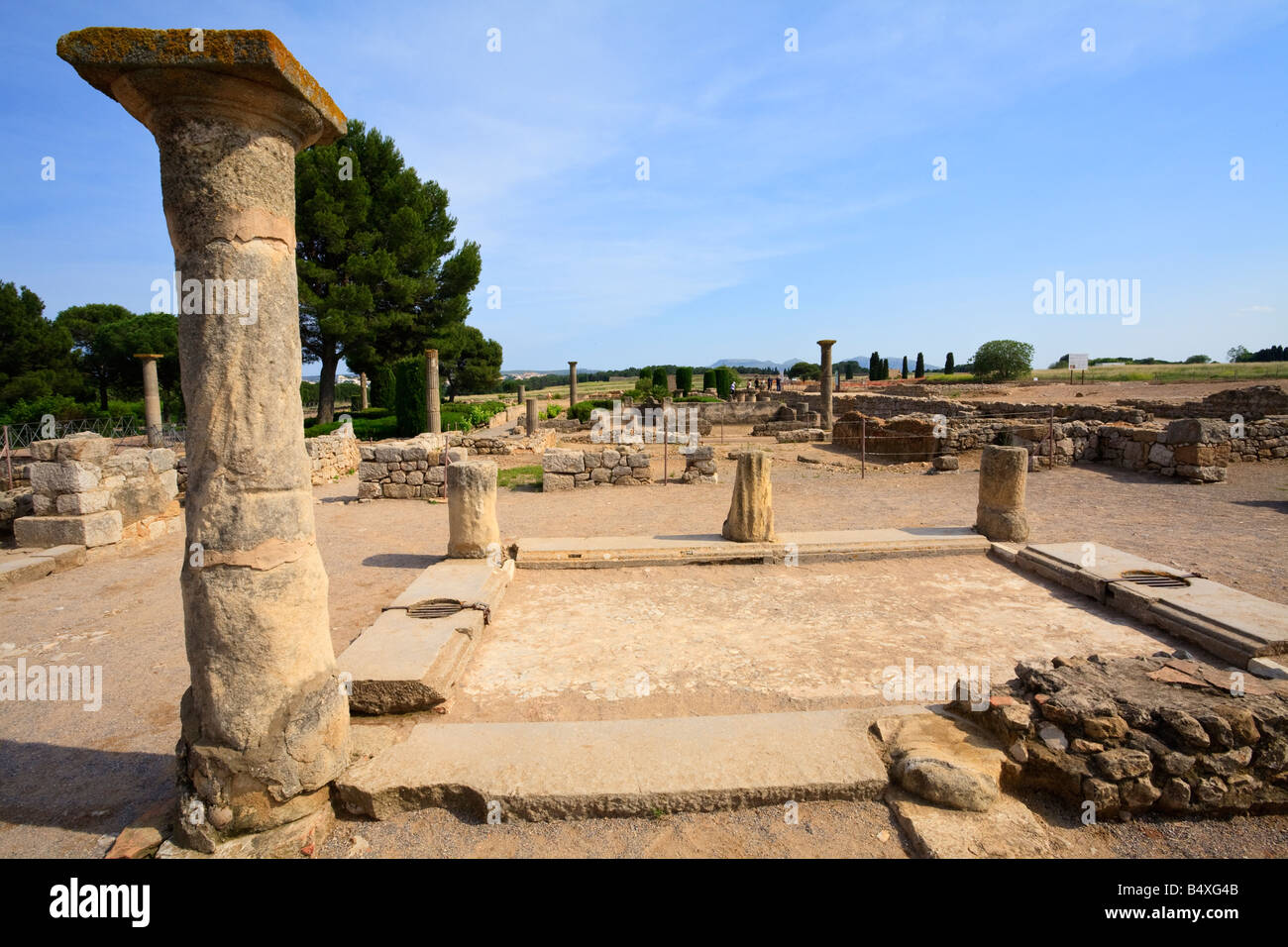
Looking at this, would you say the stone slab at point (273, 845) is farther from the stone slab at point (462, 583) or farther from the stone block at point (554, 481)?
the stone block at point (554, 481)

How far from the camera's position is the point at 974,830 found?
2.82 meters

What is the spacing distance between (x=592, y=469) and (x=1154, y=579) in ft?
29.3

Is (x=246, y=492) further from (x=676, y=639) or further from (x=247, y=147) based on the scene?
(x=676, y=639)

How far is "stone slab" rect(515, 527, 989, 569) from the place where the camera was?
723 cm

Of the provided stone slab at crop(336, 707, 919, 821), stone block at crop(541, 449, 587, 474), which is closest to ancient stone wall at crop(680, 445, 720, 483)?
→ stone block at crop(541, 449, 587, 474)

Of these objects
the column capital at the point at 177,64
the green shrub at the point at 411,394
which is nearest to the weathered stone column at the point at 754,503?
the column capital at the point at 177,64

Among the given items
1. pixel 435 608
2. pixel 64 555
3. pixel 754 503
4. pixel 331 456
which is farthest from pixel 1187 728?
pixel 331 456

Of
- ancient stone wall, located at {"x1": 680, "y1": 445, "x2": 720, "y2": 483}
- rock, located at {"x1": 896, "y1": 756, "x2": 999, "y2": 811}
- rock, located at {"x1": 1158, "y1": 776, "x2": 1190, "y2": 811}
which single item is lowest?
rock, located at {"x1": 1158, "y1": 776, "x2": 1190, "y2": 811}

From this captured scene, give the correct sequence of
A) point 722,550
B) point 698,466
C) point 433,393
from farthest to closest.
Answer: point 433,393 → point 698,466 → point 722,550

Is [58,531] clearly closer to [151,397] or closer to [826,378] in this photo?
[151,397]

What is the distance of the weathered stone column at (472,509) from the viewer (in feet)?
22.7

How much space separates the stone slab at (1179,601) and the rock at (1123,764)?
2.16m

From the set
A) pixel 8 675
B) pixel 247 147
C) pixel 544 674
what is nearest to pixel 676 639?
pixel 544 674

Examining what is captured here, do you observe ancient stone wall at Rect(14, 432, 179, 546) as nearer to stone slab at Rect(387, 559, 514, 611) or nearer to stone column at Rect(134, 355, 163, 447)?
stone slab at Rect(387, 559, 514, 611)
